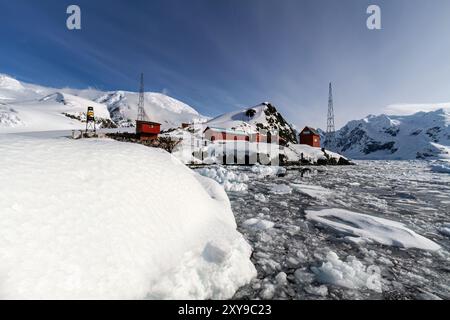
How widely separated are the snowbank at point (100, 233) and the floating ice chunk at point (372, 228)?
2.86 meters

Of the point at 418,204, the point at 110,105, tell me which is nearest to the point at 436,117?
the point at 418,204

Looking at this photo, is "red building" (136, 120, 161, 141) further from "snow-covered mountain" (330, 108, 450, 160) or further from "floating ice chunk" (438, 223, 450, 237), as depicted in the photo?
"snow-covered mountain" (330, 108, 450, 160)

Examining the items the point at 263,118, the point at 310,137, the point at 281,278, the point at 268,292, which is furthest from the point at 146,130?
the point at 263,118

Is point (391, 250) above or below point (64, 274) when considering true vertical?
below

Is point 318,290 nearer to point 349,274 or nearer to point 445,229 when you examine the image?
point 349,274

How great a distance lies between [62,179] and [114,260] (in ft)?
3.85

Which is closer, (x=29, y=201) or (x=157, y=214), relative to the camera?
(x=29, y=201)

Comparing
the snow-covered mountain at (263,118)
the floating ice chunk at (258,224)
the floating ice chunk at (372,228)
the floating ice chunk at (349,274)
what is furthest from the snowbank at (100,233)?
the snow-covered mountain at (263,118)

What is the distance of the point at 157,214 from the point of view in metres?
3.04

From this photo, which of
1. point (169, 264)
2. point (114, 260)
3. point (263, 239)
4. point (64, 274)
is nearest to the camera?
point (64, 274)

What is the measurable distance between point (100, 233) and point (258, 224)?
3.57 m

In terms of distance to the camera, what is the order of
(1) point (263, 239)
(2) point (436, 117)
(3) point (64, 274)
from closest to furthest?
(3) point (64, 274), (1) point (263, 239), (2) point (436, 117)
